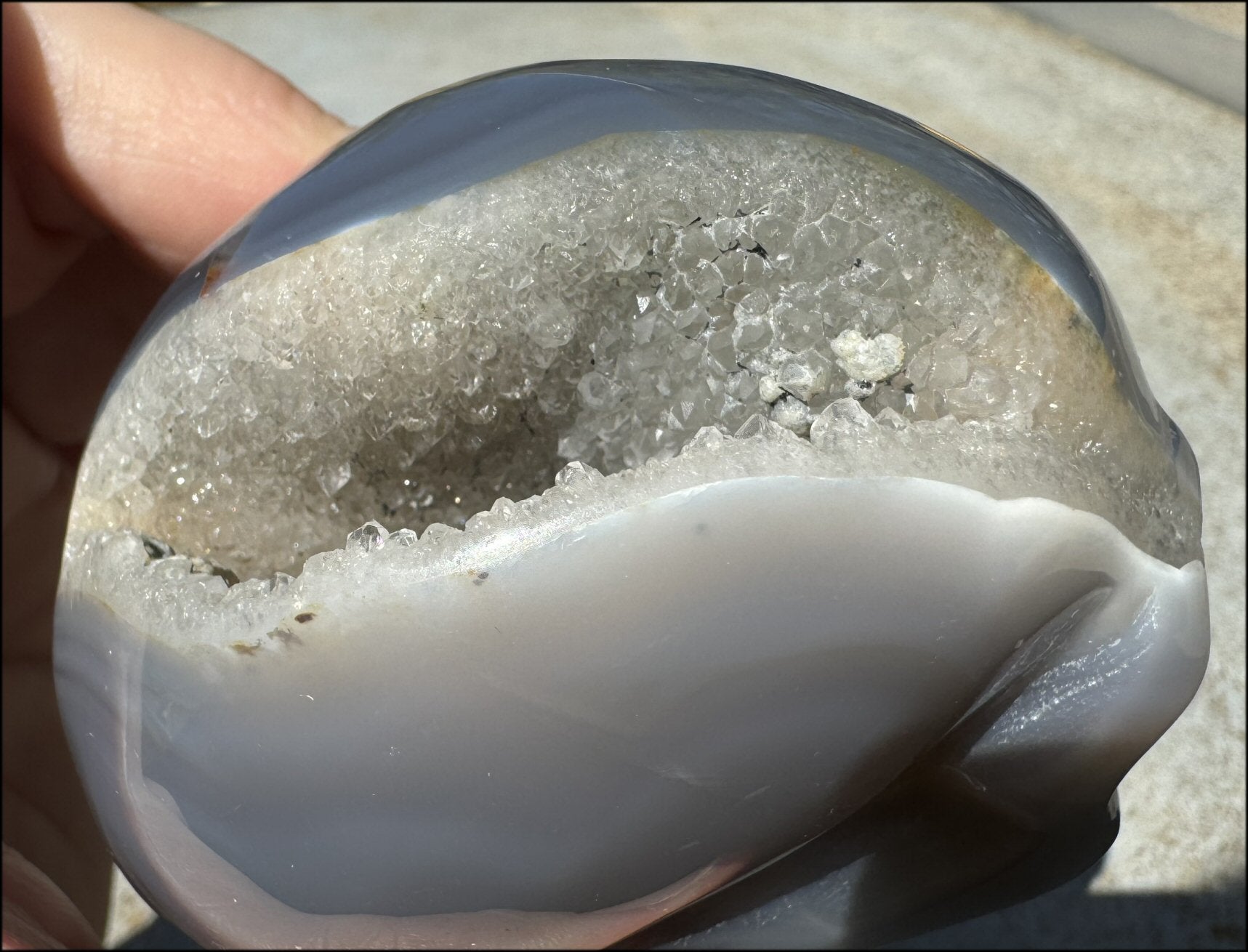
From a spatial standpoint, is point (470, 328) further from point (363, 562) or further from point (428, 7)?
point (428, 7)

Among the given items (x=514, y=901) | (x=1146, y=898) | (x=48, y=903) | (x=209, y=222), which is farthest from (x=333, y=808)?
(x=1146, y=898)

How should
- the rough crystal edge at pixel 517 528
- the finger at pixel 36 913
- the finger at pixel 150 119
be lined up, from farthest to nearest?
the finger at pixel 150 119 < the finger at pixel 36 913 < the rough crystal edge at pixel 517 528

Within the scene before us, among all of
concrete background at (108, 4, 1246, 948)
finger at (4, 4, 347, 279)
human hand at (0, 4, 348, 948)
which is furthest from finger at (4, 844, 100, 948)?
finger at (4, 4, 347, 279)

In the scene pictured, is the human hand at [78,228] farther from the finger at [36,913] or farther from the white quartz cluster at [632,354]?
the white quartz cluster at [632,354]

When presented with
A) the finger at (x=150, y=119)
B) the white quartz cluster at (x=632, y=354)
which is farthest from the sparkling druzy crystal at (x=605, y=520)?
→ the finger at (x=150, y=119)

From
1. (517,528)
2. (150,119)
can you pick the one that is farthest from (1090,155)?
(517,528)

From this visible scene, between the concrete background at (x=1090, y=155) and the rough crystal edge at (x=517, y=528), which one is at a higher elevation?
the rough crystal edge at (x=517, y=528)
